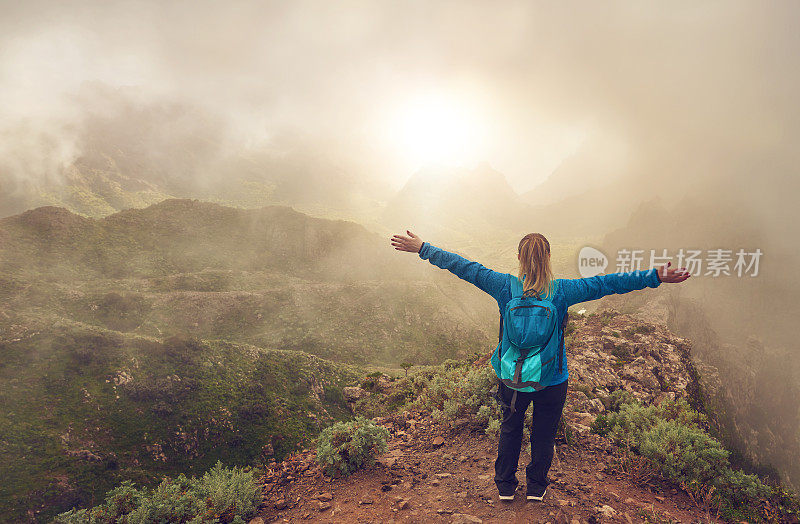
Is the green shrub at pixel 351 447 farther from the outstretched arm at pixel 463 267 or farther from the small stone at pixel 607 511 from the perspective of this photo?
the outstretched arm at pixel 463 267

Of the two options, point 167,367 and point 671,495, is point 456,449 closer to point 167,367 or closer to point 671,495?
point 671,495

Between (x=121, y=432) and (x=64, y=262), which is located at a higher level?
(x=64, y=262)

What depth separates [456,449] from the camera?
241 inches

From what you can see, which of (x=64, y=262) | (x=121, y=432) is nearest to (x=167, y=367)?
(x=121, y=432)

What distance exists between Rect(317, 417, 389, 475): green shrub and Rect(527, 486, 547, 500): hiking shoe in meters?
2.31

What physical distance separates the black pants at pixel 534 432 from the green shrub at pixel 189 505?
362cm

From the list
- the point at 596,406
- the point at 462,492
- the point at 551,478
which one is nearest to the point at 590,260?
the point at 596,406

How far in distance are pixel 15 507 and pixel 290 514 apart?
1634cm

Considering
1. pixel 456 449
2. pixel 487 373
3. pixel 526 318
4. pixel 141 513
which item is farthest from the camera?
pixel 487 373

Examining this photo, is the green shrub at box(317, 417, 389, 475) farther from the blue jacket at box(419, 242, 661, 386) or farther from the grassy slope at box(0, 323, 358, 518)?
the grassy slope at box(0, 323, 358, 518)

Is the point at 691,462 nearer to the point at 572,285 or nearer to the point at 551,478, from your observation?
the point at 551,478

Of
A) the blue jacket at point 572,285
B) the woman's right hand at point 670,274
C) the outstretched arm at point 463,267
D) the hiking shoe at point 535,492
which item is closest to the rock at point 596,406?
the hiking shoe at point 535,492

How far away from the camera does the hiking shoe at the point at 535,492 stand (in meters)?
4.21

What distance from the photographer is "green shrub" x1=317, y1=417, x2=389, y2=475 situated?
548 centimetres
